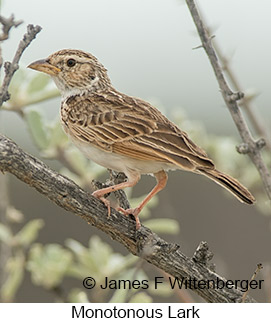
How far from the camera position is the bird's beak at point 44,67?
4.90m

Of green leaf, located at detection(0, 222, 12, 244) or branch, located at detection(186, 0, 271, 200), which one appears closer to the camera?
branch, located at detection(186, 0, 271, 200)

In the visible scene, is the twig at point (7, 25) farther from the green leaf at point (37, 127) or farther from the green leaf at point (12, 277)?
the green leaf at point (12, 277)

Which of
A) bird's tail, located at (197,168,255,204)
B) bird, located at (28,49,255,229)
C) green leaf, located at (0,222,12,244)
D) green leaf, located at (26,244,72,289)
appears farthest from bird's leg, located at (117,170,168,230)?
green leaf, located at (0,222,12,244)

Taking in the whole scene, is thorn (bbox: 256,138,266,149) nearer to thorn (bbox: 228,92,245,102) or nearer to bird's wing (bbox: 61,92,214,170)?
thorn (bbox: 228,92,245,102)

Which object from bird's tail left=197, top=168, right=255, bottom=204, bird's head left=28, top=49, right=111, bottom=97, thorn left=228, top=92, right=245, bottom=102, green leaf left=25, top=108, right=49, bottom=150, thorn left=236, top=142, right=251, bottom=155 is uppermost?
bird's head left=28, top=49, right=111, bottom=97

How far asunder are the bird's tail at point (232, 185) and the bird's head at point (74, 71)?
1413mm

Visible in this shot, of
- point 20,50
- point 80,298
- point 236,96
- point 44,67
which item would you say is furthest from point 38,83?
point 80,298

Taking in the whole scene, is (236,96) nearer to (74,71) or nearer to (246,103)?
(246,103)

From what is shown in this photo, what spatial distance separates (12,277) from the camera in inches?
179

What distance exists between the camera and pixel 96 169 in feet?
15.9

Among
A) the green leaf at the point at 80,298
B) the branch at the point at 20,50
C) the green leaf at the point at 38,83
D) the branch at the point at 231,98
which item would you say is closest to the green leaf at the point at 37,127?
A: the green leaf at the point at 38,83

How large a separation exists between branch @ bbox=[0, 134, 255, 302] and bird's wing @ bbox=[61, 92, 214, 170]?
620 millimetres

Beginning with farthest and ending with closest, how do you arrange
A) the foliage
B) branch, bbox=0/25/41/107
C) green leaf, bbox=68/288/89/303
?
the foliage → green leaf, bbox=68/288/89/303 → branch, bbox=0/25/41/107

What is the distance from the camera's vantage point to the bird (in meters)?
4.28
